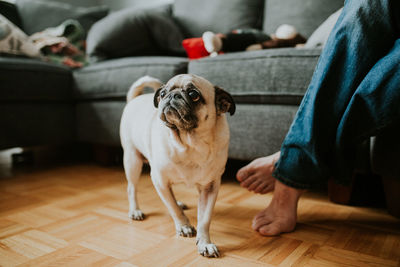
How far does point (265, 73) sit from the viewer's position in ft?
3.45

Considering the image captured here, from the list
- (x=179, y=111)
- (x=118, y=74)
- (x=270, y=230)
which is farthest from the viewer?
(x=118, y=74)

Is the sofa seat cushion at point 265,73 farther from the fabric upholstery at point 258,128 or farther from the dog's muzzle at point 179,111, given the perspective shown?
the dog's muzzle at point 179,111

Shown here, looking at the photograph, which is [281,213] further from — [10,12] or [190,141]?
[10,12]

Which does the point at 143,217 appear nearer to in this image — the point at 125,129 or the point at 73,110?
the point at 125,129

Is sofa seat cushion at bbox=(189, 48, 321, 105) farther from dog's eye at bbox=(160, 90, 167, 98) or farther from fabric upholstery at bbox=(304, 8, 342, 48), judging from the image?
dog's eye at bbox=(160, 90, 167, 98)

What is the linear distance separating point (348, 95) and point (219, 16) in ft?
3.95

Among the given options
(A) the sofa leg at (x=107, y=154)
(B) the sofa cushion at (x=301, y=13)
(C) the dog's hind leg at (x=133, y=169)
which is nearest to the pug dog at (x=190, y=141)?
(C) the dog's hind leg at (x=133, y=169)

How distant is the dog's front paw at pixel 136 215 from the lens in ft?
2.90

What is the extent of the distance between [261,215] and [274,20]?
1123 millimetres

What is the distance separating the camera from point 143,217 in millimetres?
894

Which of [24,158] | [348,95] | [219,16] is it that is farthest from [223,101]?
[24,158]

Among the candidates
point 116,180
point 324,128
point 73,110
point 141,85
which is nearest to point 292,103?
point 324,128

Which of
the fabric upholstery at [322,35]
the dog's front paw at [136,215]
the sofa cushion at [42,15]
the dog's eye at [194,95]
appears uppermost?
the sofa cushion at [42,15]

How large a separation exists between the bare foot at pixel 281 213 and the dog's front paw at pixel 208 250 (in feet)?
0.49
